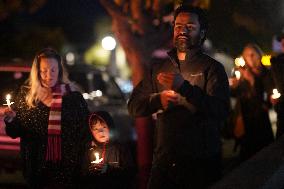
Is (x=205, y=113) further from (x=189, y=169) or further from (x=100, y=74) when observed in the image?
(x=100, y=74)

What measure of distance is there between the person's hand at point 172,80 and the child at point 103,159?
3.66 feet

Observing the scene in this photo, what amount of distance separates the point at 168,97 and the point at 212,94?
10.6 inches

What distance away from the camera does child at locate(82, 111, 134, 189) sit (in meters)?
4.95

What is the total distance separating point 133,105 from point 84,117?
0.66 m

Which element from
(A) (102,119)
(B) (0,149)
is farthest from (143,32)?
(A) (102,119)

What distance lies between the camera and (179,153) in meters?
4.33

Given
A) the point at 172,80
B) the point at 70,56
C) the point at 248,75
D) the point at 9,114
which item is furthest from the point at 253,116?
the point at 70,56

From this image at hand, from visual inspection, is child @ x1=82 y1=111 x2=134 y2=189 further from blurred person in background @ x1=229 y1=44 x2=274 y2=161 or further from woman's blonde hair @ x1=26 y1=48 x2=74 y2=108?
blurred person in background @ x1=229 y1=44 x2=274 y2=161

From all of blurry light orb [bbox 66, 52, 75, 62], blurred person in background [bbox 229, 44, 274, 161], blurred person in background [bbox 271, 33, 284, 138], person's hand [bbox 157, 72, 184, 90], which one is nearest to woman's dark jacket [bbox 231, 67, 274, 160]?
blurred person in background [bbox 229, 44, 274, 161]

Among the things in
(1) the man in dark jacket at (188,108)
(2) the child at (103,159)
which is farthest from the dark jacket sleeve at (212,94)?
(2) the child at (103,159)

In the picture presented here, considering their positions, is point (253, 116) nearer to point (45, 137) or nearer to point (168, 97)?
point (45, 137)

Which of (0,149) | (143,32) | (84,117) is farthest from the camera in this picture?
(143,32)

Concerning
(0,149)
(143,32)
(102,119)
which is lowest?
(0,149)

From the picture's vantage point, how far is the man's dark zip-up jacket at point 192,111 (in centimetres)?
417
